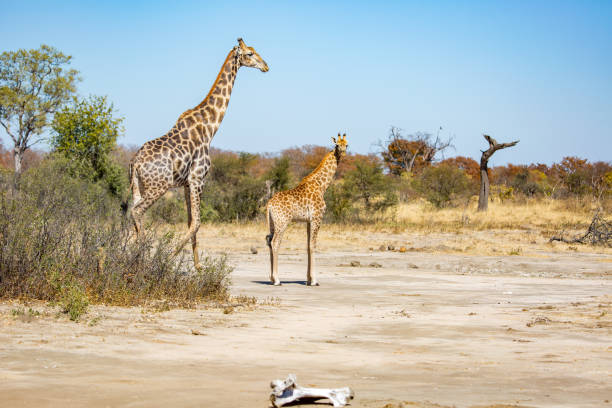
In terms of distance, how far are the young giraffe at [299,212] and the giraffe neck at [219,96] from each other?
1.64 metres

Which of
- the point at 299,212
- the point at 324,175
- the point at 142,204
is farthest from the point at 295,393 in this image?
the point at 324,175

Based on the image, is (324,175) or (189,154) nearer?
(189,154)

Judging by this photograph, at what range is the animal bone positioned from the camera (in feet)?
13.6

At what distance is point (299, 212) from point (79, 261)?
4.35 metres

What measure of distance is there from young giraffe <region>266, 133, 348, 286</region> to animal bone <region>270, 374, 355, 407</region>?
7.71 meters

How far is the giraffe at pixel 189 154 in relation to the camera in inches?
441

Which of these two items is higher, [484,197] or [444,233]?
[484,197]

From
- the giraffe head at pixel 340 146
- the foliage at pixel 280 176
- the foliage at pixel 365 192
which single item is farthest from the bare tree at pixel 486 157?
the giraffe head at pixel 340 146

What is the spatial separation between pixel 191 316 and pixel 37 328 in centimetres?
185

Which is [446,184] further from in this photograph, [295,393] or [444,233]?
[295,393]

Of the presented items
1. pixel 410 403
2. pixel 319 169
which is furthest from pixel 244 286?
pixel 410 403

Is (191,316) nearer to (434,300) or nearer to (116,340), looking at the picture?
(116,340)

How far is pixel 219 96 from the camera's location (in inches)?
502

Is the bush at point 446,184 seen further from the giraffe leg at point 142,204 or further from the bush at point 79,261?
the bush at point 79,261
